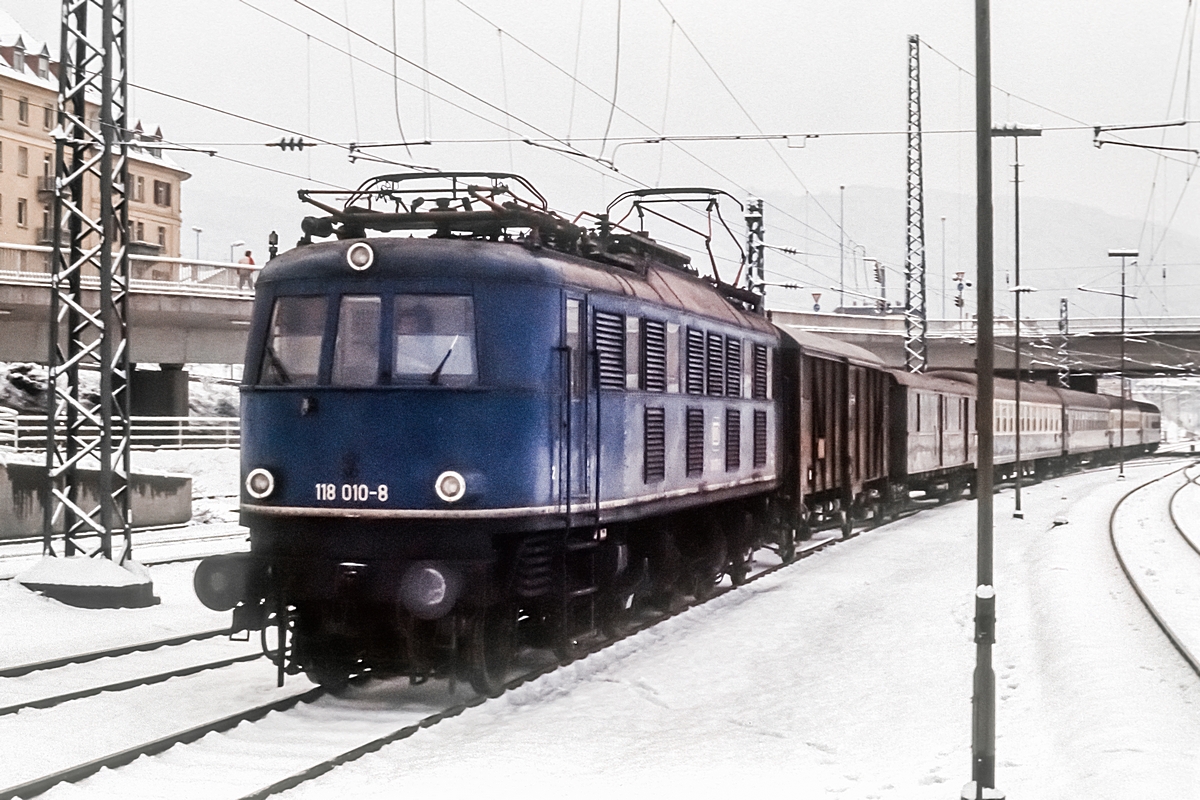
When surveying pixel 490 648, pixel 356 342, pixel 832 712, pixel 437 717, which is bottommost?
pixel 832 712

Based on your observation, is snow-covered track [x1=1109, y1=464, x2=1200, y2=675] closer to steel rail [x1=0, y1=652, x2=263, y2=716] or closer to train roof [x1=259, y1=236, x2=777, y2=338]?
train roof [x1=259, y1=236, x2=777, y2=338]

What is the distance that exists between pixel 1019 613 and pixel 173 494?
20.2 metres

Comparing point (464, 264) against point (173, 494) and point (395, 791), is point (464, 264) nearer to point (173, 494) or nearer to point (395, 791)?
point (395, 791)

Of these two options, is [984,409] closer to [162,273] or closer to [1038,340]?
[162,273]

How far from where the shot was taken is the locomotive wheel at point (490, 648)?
1145 cm

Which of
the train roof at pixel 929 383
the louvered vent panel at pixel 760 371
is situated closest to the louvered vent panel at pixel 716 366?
the louvered vent panel at pixel 760 371

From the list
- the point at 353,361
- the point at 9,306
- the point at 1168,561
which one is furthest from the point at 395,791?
the point at 9,306

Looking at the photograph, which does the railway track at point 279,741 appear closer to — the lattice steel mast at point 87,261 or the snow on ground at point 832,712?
Result: the snow on ground at point 832,712

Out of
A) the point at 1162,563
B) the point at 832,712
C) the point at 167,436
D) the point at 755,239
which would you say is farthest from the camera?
the point at 167,436

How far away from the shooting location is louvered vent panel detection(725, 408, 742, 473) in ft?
55.9

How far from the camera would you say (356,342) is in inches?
452

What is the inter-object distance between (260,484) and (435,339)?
1791 mm

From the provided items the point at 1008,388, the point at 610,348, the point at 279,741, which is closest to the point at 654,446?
the point at 610,348

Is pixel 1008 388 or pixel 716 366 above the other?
pixel 1008 388
